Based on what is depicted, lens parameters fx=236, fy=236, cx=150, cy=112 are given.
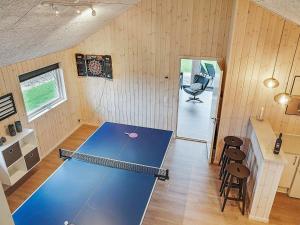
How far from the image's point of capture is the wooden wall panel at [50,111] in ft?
14.1

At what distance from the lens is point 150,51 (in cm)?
545

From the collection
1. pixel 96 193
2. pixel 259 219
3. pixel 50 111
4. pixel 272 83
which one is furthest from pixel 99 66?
pixel 259 219

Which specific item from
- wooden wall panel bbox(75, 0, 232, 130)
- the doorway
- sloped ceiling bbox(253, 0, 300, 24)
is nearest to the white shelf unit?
wooden wall panel bbox(75, 0, 232, 130)

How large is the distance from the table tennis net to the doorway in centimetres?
199

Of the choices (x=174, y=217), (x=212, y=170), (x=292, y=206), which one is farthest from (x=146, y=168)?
(x=292, y=206)

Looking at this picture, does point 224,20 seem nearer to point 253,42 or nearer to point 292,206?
point 253,42

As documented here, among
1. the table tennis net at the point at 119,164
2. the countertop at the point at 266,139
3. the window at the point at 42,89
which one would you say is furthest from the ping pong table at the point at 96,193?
the window at the point at 42,89

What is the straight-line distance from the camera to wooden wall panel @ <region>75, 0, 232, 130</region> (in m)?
4.94

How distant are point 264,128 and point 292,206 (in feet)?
4.65

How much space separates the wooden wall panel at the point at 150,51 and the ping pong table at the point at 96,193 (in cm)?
215

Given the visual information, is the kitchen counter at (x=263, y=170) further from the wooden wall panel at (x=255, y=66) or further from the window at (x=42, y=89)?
the window at (x=42, y=89)

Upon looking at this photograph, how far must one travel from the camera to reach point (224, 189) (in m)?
4.30

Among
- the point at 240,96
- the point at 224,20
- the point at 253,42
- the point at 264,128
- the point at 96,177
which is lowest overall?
the point at 96,177

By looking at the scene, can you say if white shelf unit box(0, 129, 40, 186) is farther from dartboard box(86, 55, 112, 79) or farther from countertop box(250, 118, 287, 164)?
countertop box(250, 118, 287, 164)
